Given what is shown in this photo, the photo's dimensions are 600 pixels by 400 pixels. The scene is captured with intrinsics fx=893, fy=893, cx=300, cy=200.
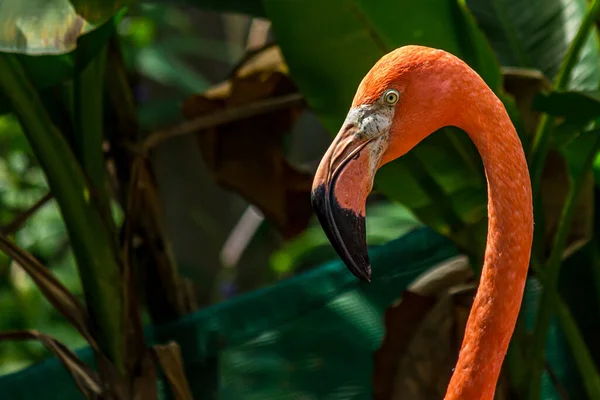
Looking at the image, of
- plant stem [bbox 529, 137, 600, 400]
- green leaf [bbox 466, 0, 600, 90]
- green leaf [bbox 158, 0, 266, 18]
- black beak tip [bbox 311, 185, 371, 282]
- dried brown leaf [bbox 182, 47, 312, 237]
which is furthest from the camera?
dried brown leaf [bbox 182, 47, 312, 237]

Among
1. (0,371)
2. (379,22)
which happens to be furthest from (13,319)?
(379,22)

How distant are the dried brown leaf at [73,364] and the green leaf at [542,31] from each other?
34.5 inches

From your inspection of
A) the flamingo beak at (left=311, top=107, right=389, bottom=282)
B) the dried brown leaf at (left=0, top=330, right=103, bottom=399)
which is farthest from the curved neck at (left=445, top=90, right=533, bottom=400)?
the dried brown leaf at (left=0, top=330, right=103, bottom=399)

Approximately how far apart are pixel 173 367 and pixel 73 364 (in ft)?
0.48

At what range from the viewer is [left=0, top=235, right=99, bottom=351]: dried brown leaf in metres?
1.33

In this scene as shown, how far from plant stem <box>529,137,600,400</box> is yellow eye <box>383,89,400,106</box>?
17.9 inches

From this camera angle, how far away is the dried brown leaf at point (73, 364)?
4.27ft

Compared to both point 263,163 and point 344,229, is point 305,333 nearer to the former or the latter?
point 263,163

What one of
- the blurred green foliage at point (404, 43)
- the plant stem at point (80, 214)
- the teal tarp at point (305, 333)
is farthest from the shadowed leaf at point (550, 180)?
the plant stem at point (80, 214)

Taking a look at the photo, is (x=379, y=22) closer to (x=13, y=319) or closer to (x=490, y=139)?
(x=490, y=139)

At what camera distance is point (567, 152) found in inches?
51.8

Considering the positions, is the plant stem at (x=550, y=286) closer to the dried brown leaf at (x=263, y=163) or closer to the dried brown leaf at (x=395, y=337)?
the dried brown leaf at (x=395, y=337)

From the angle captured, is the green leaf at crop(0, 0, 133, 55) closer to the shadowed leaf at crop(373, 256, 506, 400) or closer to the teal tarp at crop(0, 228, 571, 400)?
the teal tarp at crop(0, 228, 571, 400)

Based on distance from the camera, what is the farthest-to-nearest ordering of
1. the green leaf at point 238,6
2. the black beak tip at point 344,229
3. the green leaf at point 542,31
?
the green leaf at point 238,6 < the green leaf at point 542,31 < the black beak tip at point 344,229
